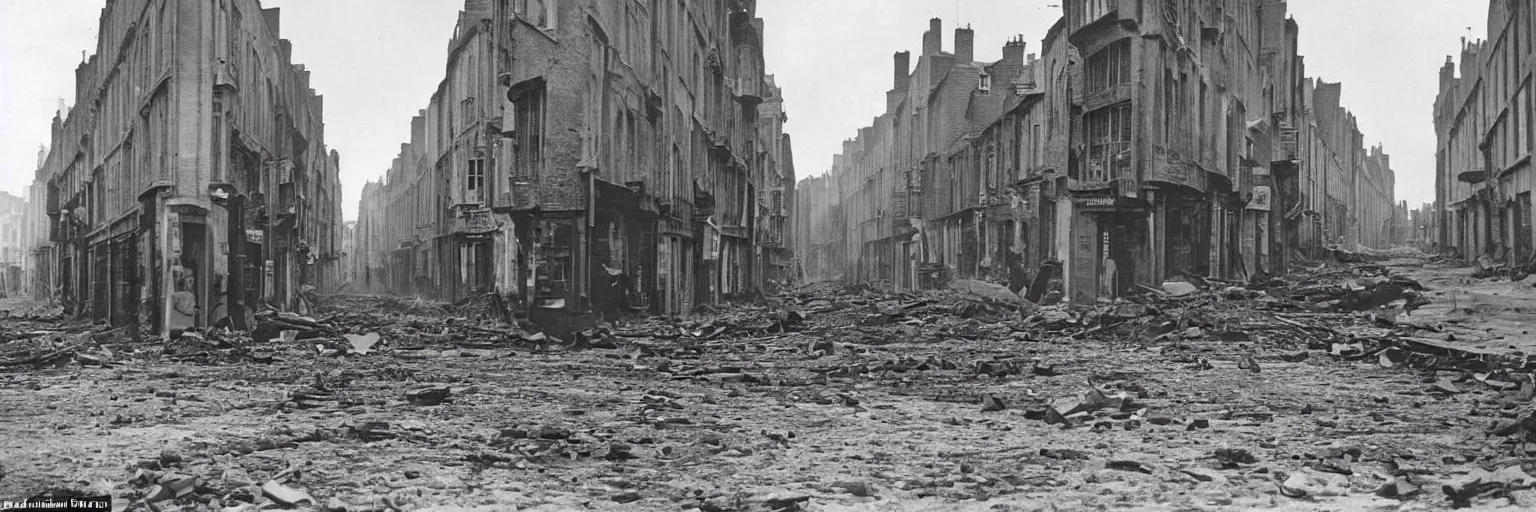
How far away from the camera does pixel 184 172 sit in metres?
19.8

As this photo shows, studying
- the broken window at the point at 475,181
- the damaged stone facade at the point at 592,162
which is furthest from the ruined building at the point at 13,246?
the broken window at the point at 475,181

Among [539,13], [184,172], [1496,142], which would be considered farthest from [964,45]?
[184,172]

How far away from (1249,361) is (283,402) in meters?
11.6

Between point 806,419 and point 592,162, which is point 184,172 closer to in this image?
point 592,162

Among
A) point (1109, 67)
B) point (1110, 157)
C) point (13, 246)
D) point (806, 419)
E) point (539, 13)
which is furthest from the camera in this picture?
point (13, 246)

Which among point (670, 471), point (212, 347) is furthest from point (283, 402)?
point (212, 347)

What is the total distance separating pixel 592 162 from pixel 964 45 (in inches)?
1249

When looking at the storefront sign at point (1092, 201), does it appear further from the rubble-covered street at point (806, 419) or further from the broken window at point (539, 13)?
the broken window at point (539, 13)

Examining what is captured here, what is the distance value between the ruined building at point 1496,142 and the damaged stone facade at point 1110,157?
20.1ft

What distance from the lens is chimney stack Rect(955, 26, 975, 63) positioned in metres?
48.8

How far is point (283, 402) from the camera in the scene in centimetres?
1066

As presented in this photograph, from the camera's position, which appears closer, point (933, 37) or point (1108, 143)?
point (1108, 143)

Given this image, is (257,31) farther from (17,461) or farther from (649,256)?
(17,461)

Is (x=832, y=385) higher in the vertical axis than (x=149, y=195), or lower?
lower
